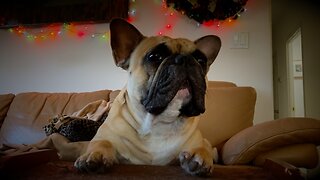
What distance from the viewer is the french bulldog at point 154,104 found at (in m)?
0.97

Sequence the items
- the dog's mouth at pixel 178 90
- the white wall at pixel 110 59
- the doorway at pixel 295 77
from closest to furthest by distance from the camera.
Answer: the dog's mouth at pixel 178 90 → the white wall at pixel 110 59 → the doorway at pixel 295 77

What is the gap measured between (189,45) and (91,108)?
0.98 metres

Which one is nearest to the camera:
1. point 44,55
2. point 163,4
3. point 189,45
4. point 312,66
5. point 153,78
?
point 153,78

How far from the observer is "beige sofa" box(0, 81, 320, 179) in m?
1.09

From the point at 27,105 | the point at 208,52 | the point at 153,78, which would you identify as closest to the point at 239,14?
the point at 208,52

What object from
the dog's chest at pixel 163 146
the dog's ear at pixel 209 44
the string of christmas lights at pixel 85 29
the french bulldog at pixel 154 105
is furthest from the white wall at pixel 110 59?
the dog's chest at pixel 163 146

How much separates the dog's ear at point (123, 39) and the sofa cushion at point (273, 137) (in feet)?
1.87

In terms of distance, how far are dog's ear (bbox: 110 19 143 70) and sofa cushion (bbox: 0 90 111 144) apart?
100cm

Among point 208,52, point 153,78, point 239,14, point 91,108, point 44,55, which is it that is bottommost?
point 91,108

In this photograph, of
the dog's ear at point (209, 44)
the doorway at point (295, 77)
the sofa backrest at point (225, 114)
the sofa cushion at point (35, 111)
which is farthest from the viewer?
the doorway at point (295, 77)

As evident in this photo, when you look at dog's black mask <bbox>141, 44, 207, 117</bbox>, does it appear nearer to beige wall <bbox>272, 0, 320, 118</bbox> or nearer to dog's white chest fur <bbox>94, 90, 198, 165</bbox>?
dog's white chest fur <bbox>94, 90, 198, 165</bbox>

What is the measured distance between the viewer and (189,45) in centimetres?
113

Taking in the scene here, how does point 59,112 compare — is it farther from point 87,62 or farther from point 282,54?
point 282,54

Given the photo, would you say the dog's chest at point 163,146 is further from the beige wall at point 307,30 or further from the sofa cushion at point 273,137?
the beige wall at point 307,30
